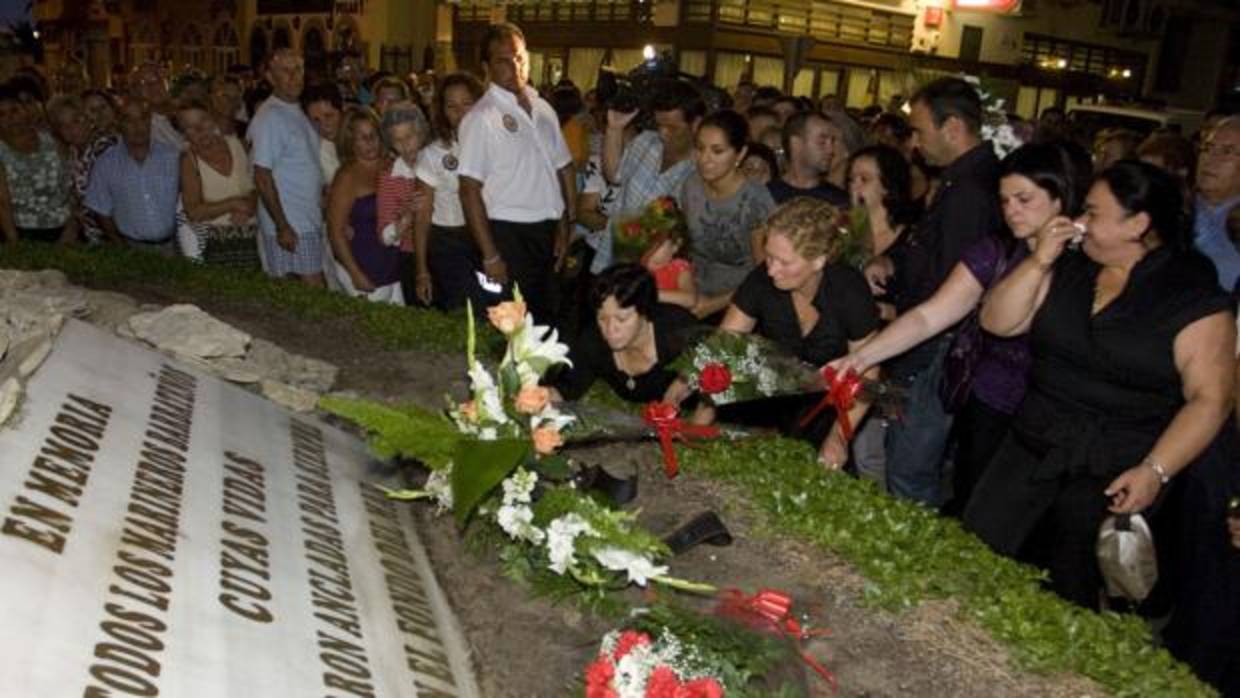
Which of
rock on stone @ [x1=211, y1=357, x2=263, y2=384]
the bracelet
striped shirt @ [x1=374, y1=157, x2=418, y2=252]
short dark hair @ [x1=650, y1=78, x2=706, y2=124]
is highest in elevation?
short dark hair @ [x1=650, y1=78, x2=706, y2=124]

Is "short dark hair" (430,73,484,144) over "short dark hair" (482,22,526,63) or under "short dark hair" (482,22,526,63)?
under

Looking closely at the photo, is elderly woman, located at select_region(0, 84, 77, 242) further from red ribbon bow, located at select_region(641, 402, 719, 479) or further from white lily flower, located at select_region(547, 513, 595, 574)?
white lily flower, located at select_region(547, 513, 595, 574)

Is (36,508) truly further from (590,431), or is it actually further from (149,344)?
(149,344)

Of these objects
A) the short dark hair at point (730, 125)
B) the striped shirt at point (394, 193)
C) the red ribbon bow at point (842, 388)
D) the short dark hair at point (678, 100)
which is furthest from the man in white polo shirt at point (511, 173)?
the red ribbon bow at point (842, 388)

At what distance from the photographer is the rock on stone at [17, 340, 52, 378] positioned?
2744mm

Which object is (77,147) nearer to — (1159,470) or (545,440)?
(545,440)

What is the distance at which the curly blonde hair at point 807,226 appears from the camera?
356 cm

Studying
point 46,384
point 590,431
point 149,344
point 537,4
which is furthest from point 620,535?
point 537,4

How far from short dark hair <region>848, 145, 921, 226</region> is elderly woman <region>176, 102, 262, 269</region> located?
3776 mm

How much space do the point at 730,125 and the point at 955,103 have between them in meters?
1.00

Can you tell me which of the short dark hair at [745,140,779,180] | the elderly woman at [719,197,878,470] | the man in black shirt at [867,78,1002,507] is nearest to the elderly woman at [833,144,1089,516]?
the elderly woman at [719,197,878,470]

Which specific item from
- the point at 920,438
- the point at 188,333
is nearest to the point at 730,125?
the point at 920,438

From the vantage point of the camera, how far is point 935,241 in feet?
13.6

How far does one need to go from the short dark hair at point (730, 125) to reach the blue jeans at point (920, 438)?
1.38 meters
